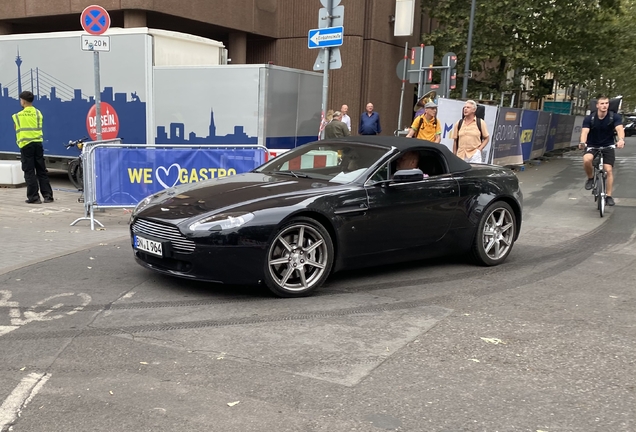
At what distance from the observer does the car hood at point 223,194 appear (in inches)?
201

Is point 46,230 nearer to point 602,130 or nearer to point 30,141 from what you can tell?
point 30,141

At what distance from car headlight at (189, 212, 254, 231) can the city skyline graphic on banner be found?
7.29m

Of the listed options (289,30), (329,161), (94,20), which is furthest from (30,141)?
→ (289,30)

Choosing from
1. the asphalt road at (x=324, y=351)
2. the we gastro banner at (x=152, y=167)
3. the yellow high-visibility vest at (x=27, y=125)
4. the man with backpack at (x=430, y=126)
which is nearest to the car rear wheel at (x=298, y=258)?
the asphalt road at (x=324, y=351)

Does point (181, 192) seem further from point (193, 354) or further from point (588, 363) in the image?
point (588, 363)

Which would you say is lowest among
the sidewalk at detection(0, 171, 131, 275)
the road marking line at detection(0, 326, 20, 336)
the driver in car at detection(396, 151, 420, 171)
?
the sidewalk at detection(0, 171, 131, 275)

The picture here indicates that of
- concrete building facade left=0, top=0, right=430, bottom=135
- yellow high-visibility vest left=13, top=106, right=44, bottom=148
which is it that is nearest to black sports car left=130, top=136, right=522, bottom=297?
yellow high-visibility vest left=13, top=106, right=44, bottom=148

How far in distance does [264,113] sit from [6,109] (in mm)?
6054

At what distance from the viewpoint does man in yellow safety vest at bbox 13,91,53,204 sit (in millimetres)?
9875

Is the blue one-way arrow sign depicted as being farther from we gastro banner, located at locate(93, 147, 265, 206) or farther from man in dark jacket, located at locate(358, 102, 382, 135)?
man in dark jacket, located at locate(358, 102, 382, 135)

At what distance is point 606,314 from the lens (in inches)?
194

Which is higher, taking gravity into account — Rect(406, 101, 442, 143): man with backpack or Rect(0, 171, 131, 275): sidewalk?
Rect(406, 101, 442, 143): man with backpack

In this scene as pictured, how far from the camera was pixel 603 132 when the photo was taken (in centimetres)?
961

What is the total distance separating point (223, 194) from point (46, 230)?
12.1 feet
